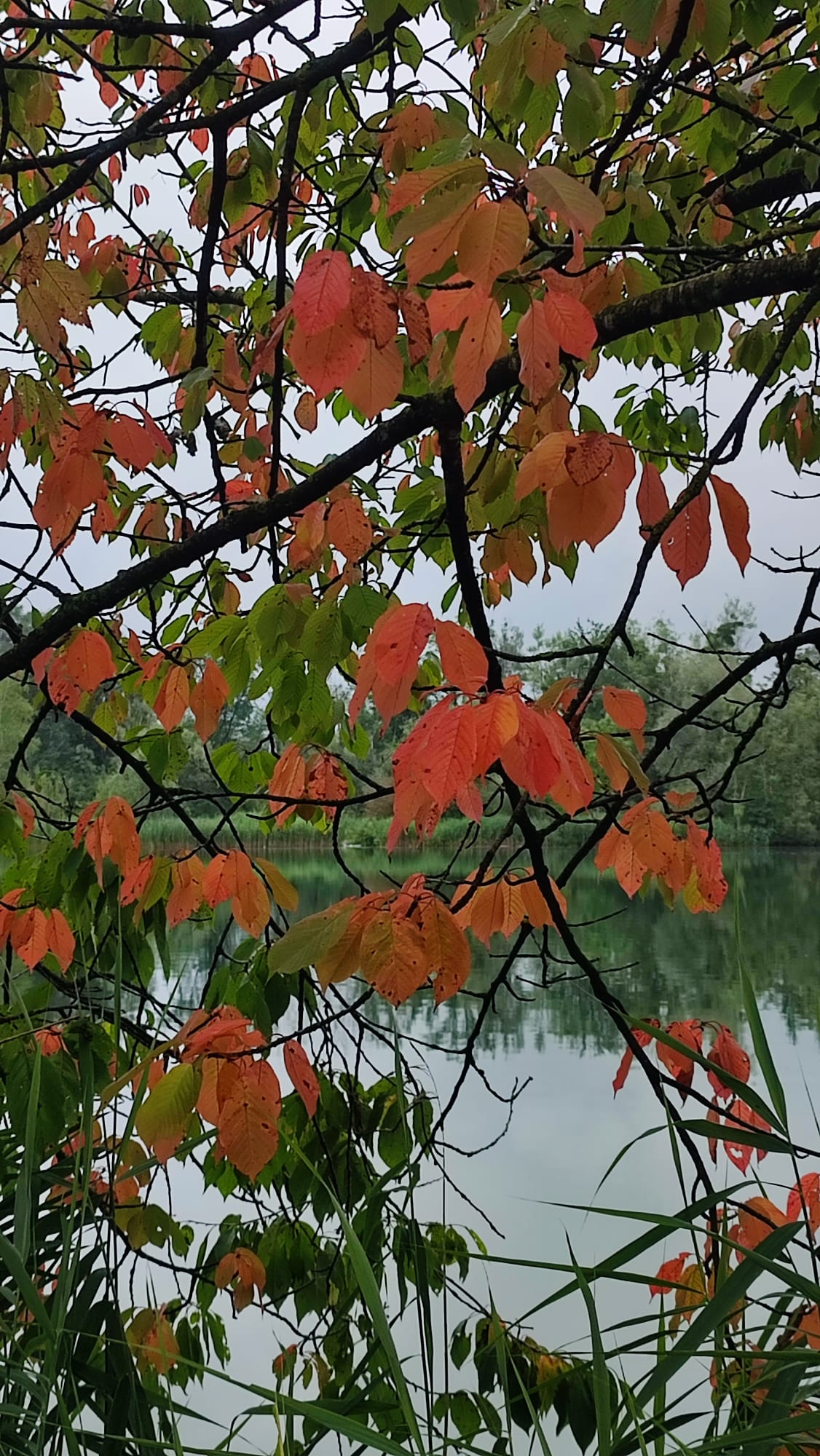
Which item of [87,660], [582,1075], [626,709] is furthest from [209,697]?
[582,1075]

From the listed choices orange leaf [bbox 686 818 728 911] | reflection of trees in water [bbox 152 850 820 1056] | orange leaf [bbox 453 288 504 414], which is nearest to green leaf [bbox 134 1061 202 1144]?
orange leaf [bbox 453 288 504 414]

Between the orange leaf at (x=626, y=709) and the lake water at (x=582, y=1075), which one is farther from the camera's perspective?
the lake water at (x=582, y=1075)

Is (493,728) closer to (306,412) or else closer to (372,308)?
(372,308)

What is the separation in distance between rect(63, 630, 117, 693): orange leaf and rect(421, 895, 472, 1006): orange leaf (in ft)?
2.10

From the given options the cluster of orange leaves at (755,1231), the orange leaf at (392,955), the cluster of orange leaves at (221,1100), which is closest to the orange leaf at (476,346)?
the orange leaf at (392,955)

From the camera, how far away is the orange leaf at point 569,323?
2.04ft

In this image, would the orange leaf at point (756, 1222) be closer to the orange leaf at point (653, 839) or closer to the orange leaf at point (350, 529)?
the orange leaf at point (653, 839)

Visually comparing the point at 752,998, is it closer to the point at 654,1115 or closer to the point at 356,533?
the point at 356,533

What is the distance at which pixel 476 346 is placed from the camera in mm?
601

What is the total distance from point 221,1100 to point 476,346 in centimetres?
58

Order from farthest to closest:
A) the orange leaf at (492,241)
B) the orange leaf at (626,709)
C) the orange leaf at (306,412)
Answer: the orange leaf at (306,412)
the orange leaf at (626,709)
the orange leaf at (492,241)

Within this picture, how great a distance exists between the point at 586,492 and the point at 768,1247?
1.54 feet

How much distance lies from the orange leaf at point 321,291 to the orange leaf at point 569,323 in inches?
5.1

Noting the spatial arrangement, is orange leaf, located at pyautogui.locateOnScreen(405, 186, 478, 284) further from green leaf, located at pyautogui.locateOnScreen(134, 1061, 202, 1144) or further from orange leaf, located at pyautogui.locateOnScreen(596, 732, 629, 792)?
green leaf, located at pyautogui.locateOnScreen(134, 1061, 202, 1144)
